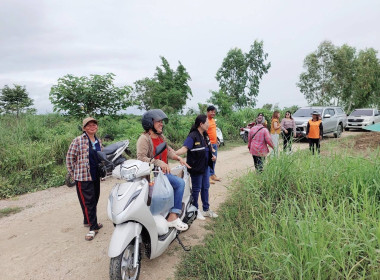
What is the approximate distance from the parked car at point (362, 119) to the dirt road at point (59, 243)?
14860mm

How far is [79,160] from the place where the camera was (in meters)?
3.51

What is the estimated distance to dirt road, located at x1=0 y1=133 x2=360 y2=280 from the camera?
280 centimetres

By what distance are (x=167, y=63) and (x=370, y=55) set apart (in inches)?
963

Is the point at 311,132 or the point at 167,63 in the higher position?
the point at 167,63

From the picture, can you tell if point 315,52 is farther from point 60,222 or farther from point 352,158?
point 60,222

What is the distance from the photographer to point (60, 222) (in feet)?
13.5

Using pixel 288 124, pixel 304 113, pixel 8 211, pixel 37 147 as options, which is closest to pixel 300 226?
pixel 8 211

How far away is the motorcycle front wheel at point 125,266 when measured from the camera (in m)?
2.24

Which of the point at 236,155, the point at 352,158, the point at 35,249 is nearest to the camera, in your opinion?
the point at 35,249

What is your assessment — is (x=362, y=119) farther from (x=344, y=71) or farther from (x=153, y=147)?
(x=153, y=147)

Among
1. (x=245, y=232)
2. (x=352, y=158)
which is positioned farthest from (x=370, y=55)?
(x=245, y=232)

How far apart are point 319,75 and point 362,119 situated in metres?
13.7

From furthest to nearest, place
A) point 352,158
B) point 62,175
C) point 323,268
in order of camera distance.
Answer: point 62,175, point 352,158, point 323,268

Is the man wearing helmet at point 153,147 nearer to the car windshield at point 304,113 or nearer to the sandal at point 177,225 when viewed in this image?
the sandal at point 177,225
